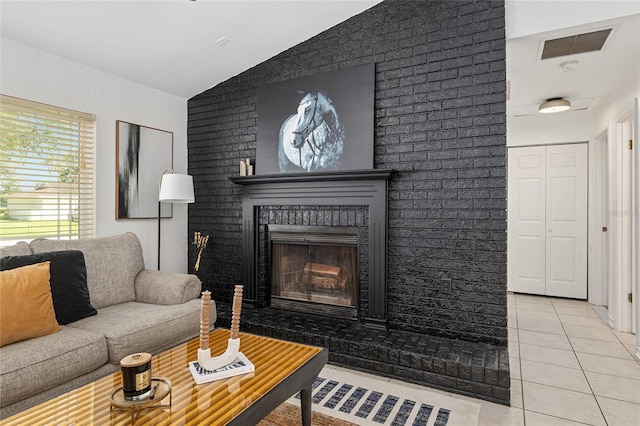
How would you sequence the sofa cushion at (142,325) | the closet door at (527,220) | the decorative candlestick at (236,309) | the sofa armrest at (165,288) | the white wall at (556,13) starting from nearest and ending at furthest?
the decorative candlestick at (236,309) → the sofa cushion at (142,325) → the white wall at (556,13) → the sofa armrest at (165,288) → the closet door at (527,220)

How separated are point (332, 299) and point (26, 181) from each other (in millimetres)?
2611

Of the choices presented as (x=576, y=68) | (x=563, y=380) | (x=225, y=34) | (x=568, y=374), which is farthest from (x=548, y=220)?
(x=225, y=34)

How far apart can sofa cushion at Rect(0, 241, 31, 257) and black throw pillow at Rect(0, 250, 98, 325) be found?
0.54 ft

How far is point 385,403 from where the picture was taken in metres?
2.23

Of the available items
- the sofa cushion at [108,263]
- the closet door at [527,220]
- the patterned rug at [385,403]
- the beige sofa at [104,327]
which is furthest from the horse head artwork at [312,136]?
the closet door at [527,220]

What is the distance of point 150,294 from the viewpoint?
9.77 feet

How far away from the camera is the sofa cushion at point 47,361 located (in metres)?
1.73

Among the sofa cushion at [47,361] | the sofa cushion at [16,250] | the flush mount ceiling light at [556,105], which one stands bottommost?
the sofa cushion at [47,361]

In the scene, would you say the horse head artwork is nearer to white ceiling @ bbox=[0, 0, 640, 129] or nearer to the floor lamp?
white ceiling @ bbox=[0, 0, 640, 129]

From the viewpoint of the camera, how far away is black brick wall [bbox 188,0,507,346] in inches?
Result: 105

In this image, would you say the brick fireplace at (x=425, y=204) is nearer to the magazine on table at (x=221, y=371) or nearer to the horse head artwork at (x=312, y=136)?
the horse head artwork at (x=312, y=136)

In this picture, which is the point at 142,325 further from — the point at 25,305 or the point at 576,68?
the point at 576,68

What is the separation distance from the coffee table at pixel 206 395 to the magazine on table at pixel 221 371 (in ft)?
0.07

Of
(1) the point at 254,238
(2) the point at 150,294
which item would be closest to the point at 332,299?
(1) the point at 254,238
